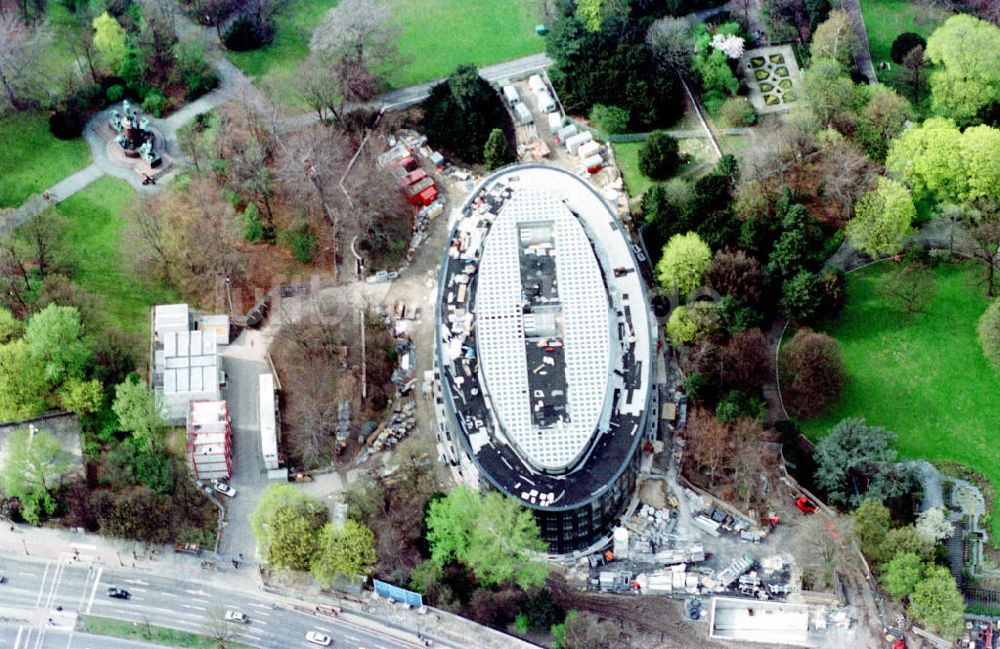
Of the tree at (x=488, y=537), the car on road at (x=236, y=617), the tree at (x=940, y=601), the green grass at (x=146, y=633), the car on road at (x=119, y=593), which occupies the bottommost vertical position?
the green grass at (x=146, y=633)

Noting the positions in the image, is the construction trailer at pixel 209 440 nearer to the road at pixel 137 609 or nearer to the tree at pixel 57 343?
the road at pixel 137 609

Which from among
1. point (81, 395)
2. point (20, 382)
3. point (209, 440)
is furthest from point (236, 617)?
point (20, 382)

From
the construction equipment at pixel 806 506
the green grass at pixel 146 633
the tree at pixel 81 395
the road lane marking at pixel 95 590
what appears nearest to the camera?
the green grass at pixel 146 633

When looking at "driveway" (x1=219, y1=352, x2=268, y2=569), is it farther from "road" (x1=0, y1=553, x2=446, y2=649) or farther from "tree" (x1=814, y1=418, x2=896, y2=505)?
"tree" (x1=814, y1=418, x2=896, y2=505)

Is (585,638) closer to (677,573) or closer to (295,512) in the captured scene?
(677,573)

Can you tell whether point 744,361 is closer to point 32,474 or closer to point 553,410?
point 553,410

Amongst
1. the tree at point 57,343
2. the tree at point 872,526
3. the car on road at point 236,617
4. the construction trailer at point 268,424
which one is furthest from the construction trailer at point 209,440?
the tree at point 872,526

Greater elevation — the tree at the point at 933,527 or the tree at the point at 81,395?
the tree at the point at 81,395

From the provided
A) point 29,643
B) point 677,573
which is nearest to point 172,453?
point 29,643
